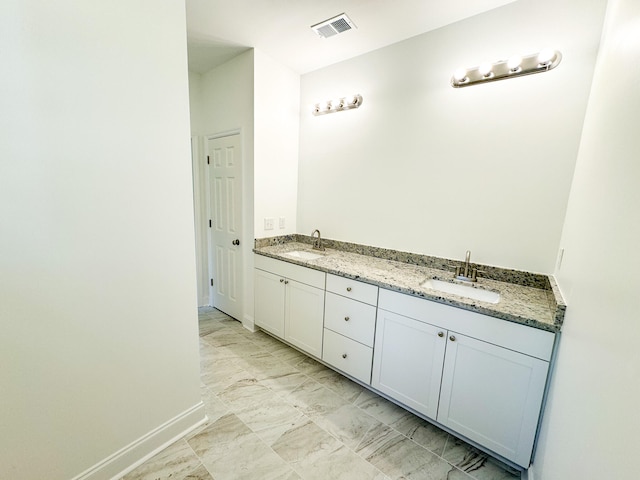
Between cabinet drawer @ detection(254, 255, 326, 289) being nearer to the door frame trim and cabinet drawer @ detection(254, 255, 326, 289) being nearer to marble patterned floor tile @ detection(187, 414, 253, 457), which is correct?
the door frame trim

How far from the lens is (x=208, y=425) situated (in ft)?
5.45

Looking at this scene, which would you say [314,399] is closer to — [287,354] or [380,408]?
[380,408]

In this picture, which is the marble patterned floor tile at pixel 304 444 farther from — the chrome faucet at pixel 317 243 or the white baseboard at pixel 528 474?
the chrome faucet at pixel 317 243

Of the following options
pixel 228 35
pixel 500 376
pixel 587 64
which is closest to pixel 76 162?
pixel 228 35

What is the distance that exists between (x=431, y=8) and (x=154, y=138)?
194 centimetres

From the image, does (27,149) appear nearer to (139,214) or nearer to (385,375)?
(139,214)

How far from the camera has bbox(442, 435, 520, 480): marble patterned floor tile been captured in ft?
4.68

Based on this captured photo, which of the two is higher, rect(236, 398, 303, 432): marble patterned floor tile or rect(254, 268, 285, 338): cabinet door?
rect(254, 268, 285, 338): cabinet door

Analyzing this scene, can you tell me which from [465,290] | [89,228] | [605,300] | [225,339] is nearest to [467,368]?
[465,290]

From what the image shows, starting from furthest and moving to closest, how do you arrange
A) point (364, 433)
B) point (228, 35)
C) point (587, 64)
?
point (228, 35)
point (364, 433)
point (587, 64)

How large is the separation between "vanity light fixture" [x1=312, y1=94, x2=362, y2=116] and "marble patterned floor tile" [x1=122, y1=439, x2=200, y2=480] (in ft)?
9.10

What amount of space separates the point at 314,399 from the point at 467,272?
1.43 m

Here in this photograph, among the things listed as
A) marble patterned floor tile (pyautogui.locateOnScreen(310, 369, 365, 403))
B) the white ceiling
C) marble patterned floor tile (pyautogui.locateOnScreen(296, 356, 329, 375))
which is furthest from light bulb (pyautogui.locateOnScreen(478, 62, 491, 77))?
marble patterned floor tile (pyautogui.locateOnScreen(296, 356, 329, 375))

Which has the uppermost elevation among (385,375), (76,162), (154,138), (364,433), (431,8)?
(431,8)
